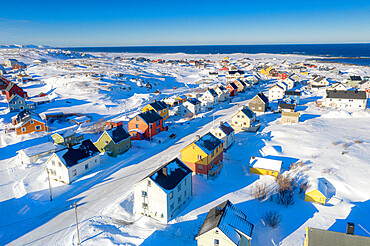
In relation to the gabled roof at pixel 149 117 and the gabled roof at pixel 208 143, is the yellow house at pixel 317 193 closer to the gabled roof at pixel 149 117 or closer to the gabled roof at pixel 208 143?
the gabled roof at pixel 208 143

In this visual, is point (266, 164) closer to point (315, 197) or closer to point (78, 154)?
point (315, 197)

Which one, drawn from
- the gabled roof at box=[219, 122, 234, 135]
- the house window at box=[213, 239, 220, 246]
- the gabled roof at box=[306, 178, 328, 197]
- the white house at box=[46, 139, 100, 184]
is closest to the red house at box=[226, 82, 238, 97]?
the gabled roof at box=[219, 122, 234, 135]

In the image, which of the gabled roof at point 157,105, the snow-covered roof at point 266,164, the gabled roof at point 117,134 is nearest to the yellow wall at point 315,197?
the snow-covered roof at point 266,164

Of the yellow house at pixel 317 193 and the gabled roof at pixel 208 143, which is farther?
the gabled roof at pixel 208 143

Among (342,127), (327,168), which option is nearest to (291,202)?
(327,168)

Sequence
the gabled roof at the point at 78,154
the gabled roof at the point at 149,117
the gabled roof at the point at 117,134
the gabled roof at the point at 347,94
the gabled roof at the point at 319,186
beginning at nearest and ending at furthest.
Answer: the gabled roof at the point at 319,186, the gabled roof at the point at 78,154, the gabled roof at the point at 117,134, the gabled roof at the point at 149,117, the gabled roof at the point at 347,94

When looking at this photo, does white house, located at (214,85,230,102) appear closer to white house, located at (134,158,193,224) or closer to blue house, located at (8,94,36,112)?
blue house, located at (8,94,36,112)
